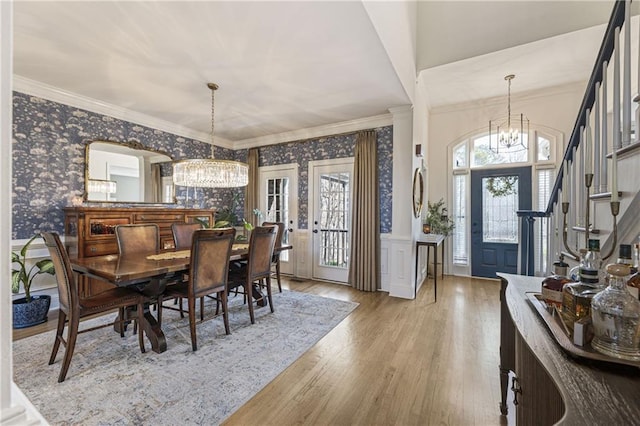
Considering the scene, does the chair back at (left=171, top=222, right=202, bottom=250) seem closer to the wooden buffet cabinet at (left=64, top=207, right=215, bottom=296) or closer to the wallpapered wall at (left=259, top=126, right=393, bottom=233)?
the wooden buffet cabinet at (left=64, top=207, right=215, bottom=296)

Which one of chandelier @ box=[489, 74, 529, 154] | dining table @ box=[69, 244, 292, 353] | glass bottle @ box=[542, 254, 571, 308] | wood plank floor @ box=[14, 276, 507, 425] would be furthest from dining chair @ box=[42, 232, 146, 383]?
chandelier @ box=[489, 74, 529, 154]

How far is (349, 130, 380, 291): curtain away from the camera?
4234mm

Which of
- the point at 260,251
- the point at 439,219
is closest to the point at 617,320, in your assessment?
the point at 260,251

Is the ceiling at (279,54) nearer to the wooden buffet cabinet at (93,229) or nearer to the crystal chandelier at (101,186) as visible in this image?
the crystal chandelier at (101,186)

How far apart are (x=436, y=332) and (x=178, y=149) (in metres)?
4.74

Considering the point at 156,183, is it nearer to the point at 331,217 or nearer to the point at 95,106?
the point at 95,106

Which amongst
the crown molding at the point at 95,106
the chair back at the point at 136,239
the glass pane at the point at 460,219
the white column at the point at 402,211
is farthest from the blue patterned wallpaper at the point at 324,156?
the chair back at the point at 136,239

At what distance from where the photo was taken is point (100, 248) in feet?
11.1

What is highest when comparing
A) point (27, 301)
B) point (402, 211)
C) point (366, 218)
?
point (402, 211)

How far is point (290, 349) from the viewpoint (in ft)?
8.06

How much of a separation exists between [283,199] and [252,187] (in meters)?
0.72

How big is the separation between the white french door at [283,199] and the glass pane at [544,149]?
4.23m

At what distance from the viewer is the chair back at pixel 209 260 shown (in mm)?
2438

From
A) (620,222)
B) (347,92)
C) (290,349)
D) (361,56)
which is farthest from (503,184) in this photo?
(290,349)
